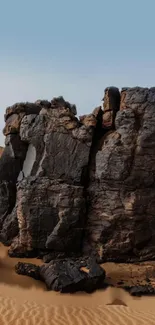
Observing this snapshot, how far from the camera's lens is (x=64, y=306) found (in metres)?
11.2

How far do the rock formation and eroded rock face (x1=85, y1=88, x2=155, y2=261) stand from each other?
5cm

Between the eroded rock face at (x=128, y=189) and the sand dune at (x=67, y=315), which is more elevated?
the eroded rock face at (x=128, y=189)

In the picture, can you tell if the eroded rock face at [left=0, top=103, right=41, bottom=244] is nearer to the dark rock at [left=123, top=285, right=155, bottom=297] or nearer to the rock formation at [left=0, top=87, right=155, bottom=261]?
the rock formation at [left=0, top=87, right=155, bottom=261]

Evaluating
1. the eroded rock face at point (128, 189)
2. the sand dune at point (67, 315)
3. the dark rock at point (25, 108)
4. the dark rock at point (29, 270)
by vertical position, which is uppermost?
the dark rock at point (25, 108)

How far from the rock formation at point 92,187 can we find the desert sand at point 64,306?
11.0 feet

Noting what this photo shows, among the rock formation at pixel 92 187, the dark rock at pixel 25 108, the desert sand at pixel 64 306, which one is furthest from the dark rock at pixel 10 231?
the dark rock at pixel 25 108

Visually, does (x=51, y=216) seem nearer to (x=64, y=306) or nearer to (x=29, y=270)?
(x=29, y=270)

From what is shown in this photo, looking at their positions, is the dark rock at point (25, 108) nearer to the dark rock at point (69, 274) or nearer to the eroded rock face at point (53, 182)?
the eroded rock face at point (53, 182)

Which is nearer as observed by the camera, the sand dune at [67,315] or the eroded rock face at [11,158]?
the sand dune at [67,315]

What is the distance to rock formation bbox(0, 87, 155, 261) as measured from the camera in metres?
16.7

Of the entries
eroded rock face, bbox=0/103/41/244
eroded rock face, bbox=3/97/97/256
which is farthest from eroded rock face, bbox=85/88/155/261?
eroded rock face, bbox=0/103/41/244

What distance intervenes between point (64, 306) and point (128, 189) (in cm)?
726

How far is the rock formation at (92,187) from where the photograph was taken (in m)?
16.7

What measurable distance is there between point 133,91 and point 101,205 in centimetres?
584
